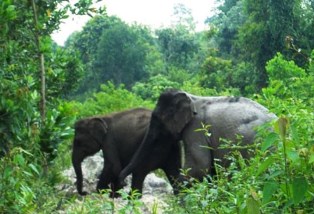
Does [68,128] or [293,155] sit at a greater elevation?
[68,128]

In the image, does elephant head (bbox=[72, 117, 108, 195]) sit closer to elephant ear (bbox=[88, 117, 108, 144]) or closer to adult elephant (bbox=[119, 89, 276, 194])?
elephant ear (bbox=[88, 117, 108, 144])

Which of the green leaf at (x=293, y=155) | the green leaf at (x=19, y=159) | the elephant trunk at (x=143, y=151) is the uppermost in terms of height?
the green leaf at (x=19, y=159)

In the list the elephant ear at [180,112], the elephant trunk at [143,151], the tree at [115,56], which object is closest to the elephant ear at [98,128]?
the elephant trunk at [143,151]

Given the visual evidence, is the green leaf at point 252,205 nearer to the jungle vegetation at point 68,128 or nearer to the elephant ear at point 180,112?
the jungle vegetation at point 68,128

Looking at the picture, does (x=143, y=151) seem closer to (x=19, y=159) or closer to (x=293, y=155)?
(x=19, y=159)

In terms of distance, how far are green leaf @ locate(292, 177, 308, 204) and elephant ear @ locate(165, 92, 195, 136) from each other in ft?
20.3

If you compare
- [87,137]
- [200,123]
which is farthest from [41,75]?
[87,137]

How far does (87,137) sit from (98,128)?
0.27 m

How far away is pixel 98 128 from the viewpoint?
1359 centimetres

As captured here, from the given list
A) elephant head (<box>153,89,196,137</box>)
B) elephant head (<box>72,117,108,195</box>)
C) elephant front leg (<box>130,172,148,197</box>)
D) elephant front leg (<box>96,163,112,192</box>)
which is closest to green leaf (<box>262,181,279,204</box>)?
elephant head (<box>153,89,196,137</box>)

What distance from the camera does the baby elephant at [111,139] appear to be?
43.4ft

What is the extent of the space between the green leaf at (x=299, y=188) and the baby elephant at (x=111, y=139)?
31.4 ft

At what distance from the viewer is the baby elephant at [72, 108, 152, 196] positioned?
1322cm

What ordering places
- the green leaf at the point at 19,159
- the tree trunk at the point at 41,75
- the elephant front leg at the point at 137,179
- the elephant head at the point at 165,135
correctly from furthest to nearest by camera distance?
the elephant front leg at the point at 137,179
the elephant head at the point at 165,135
the tree trunk at the point at 41,75
the green leaf at the point at 19,159
